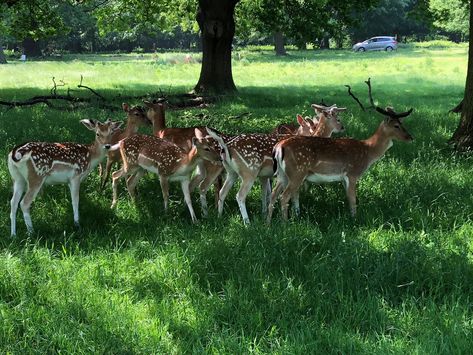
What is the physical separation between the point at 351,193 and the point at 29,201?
3.50 meters

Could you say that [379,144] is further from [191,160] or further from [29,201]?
[29,201]

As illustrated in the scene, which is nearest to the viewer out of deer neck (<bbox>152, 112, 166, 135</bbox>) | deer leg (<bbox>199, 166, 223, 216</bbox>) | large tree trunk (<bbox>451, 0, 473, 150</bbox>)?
deer leg (<bbox>199, 166, 223, 216</bbox>)

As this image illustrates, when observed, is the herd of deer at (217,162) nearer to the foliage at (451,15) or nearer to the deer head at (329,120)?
the deer head at (329,120)

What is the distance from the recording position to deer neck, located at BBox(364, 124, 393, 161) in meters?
6.98

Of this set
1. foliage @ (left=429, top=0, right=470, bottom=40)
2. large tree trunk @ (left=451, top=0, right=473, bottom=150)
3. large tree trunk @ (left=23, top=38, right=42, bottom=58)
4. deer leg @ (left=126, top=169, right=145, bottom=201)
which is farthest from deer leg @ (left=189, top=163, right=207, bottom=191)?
large tree trunk @ (left=23, top=38, right=42, bottom=58)

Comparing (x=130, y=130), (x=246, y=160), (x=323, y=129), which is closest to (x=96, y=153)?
(x=130, y=130)

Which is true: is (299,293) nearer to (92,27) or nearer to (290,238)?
(290,238)

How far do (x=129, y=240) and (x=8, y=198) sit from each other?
2.27 m

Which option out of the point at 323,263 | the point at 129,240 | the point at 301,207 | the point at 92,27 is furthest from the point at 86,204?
the point at 92,27

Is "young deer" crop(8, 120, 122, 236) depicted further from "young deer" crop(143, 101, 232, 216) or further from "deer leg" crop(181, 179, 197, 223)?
"young deer" crop(143, 101, 232, 216)

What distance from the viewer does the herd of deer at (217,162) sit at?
20.5ft

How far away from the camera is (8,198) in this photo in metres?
6.93

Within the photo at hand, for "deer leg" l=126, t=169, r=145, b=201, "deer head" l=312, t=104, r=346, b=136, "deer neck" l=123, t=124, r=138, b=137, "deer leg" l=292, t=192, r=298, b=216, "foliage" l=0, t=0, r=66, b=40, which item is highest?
"foliage" l=0, t=0, r=66, b=40

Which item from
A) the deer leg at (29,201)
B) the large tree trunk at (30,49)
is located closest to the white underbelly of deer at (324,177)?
the deer leg at (29,201)
